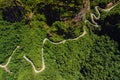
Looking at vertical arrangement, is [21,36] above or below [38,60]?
above

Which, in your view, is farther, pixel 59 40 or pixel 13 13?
pixel 59 40

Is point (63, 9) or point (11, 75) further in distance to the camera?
point (11, 75)

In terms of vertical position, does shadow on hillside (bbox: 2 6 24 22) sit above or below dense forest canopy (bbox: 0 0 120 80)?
above

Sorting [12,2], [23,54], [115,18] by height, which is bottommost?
[23,54]

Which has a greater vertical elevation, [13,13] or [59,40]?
[13,13]

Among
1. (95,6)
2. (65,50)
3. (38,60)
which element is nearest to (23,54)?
(38,60)

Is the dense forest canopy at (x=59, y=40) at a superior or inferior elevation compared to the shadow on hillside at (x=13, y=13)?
inferior

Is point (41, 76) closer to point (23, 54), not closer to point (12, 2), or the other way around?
point (23, 54)
